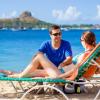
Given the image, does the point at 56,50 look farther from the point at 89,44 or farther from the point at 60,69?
the point at 89,44

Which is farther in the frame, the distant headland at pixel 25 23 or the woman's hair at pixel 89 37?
the distant headland at pixel 25 23

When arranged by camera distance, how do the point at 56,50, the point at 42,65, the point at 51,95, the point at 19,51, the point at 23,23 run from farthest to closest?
the point at 23,23, the point at 19,51, the point at 51,95, the point at 56,50, the point at 42,65

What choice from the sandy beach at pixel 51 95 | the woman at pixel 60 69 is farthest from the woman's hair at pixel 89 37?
the sandy beach at pixel 51 95

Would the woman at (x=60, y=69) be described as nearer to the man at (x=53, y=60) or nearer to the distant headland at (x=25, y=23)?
the man at (x=53, y=60)

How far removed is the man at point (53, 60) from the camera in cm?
636

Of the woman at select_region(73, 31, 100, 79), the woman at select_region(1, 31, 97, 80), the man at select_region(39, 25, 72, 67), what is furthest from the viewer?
the man at select_region(39, 25, 72, 67)

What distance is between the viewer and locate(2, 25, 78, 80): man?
6.36 metres

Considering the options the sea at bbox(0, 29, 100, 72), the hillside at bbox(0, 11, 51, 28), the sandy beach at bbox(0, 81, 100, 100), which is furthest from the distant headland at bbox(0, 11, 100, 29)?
the sandy beach at bbox(0, 81, 100, 100)

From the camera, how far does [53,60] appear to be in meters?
6.64

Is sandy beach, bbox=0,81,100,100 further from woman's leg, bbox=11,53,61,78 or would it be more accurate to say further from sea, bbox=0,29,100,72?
sea, bbox=0,29,100,72

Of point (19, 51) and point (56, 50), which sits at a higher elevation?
point (56, 50)

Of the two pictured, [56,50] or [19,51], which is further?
[19,51]

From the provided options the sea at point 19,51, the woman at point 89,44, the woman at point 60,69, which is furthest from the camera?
the sea at point 19,51

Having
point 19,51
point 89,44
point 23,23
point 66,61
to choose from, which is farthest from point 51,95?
point 23,23
